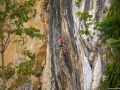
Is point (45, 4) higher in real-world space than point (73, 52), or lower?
higher

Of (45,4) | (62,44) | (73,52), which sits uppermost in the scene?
(45,4)

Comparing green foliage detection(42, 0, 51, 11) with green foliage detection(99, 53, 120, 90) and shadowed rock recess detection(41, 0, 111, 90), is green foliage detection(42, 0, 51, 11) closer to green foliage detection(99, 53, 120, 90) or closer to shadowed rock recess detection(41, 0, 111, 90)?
shadowed rock recess detection(41, 0, 111, 90)

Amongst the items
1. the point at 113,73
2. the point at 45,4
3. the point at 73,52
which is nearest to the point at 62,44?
the point at 73,52

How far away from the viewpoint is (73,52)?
50.8ft

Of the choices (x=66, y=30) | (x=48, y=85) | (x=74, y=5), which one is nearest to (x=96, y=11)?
(x=74, y=5)

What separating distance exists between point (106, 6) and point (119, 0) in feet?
13.6

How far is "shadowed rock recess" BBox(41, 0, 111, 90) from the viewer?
12305 millimetres

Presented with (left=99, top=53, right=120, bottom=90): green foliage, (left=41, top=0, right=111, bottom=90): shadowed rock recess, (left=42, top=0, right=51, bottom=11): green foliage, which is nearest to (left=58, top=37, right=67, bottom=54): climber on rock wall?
(left=41, top=0, right=111, bottom=90): shadowed rock recess

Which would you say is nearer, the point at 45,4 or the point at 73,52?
the point at 73,52

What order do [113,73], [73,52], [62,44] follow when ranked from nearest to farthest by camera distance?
[113,73]
[73,52]
[62,44]

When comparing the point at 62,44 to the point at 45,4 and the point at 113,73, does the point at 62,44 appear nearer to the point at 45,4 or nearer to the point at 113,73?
the point at 45,4

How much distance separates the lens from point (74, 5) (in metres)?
15.0

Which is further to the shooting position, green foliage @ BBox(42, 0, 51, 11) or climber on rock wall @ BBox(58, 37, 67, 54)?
green foliage @ BBox(42, 0, 51, 11)

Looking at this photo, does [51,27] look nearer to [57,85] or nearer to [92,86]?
[57,85]
